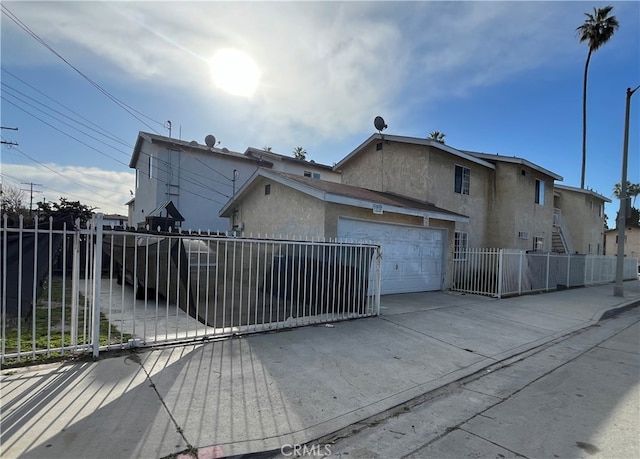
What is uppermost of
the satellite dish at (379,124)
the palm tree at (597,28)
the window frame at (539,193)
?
the palm tree at (597,28)

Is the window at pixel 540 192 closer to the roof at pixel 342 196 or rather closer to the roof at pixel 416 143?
the roof at pixel 416 143

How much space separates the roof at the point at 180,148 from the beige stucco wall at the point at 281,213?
8694 mm

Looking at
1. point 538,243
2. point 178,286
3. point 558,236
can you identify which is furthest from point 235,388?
point 558,236

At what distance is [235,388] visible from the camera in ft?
13.4

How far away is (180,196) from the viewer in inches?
814

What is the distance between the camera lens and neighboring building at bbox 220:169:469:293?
9.63 meters

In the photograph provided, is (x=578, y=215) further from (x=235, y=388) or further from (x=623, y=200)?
(x=235, y=388)

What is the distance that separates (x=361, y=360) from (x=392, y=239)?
21.1ft

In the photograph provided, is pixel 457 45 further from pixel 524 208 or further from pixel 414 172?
pixel 524 208

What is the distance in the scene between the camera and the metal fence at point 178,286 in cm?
459

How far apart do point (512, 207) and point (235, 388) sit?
16.4m

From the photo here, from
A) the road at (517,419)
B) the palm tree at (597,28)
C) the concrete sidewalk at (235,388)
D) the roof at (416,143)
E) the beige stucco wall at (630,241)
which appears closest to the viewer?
the concrete sidewalk at (235,388)

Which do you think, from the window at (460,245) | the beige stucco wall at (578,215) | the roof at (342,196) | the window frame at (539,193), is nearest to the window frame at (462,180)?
the window at (460,245)

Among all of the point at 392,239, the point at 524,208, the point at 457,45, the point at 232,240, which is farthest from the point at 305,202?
the point at 524,208
